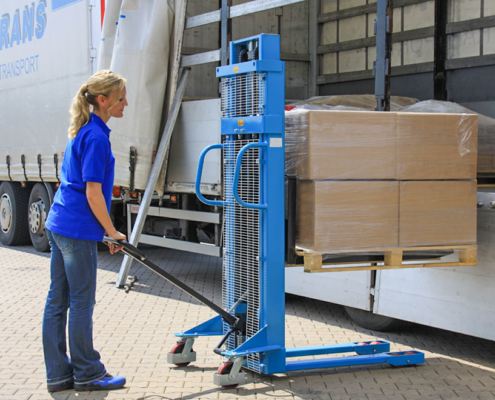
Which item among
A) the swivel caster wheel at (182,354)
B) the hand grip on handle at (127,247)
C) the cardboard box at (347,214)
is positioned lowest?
the swivel caster wheel at (182,354)

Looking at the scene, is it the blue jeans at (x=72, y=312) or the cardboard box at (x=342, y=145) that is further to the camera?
the cardboard box at (x=342, y=145)

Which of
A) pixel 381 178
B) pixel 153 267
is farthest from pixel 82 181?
pixel 381 178

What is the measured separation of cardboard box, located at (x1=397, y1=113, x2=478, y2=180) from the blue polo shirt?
204 centimetres

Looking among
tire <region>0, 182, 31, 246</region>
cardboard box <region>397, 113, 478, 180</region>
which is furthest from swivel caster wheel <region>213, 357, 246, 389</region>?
tire <region>0, 182, 31, 246</region>

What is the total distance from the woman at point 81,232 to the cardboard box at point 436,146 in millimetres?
1971

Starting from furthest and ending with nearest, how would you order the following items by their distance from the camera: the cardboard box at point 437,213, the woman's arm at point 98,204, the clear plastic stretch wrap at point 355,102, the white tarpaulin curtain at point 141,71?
the white tarpaulin curtain at point 141,71
the clear plastic stretch wrap at point 355,102
the cardboard box at point 437,213
the woman's arm at point 98,204

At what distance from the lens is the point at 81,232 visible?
4.54 metres

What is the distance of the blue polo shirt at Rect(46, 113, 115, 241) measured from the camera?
4484 millimetres

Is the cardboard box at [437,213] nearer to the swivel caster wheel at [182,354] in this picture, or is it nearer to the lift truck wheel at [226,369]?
the lift truck wheel at [226,369]

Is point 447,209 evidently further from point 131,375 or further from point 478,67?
point 478,67

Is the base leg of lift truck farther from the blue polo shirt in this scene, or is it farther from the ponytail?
the ponytail

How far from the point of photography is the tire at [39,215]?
11406 mm

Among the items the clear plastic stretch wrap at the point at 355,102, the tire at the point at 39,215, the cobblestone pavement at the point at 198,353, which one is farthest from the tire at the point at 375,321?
the tire at the point at 39,215

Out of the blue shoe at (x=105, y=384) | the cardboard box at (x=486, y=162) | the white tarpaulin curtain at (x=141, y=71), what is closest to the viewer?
the blue shoe at (x=105, y=384)
